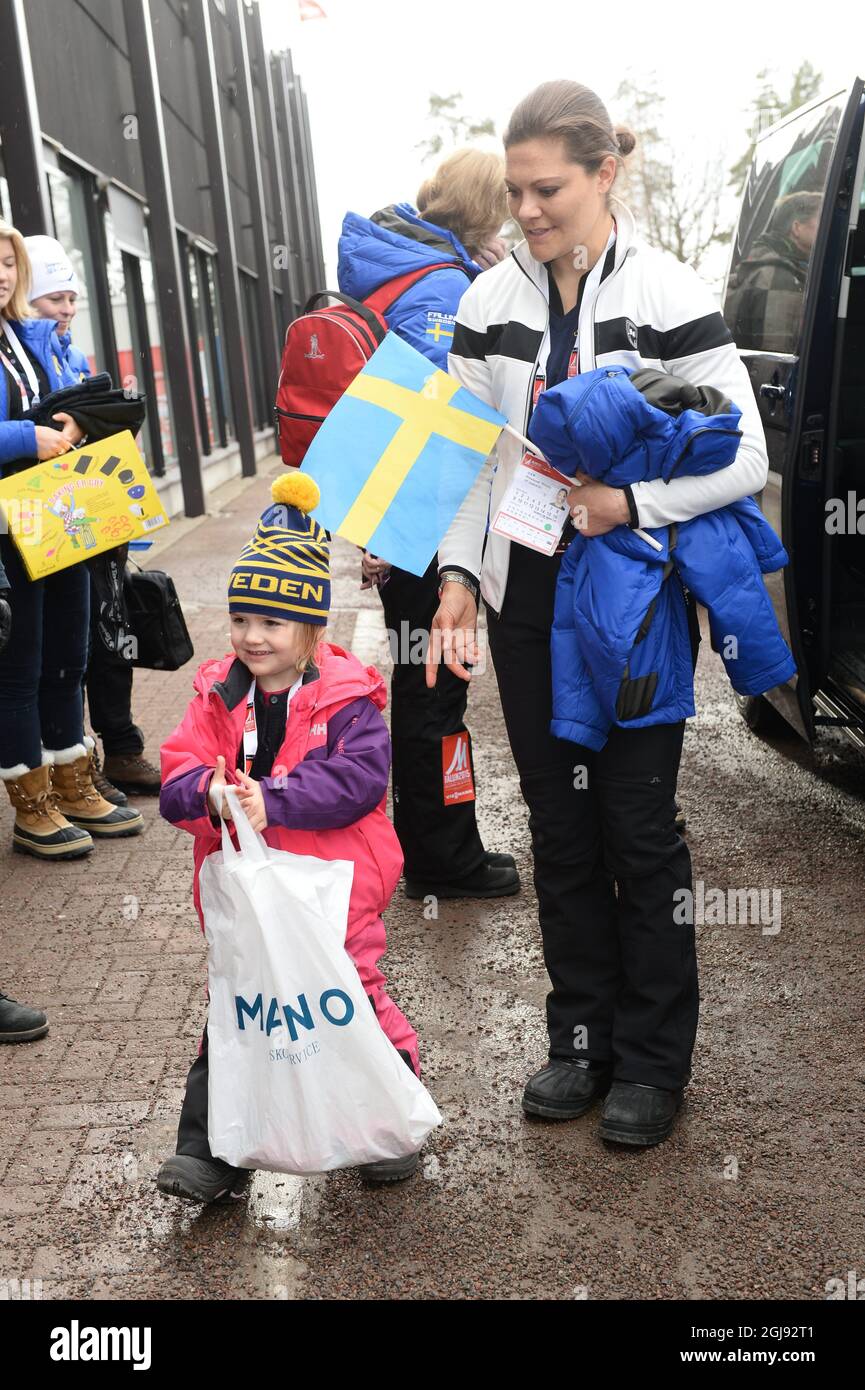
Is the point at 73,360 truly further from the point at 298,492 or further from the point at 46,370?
the point at 298,492

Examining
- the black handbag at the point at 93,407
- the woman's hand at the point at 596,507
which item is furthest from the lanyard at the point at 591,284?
the black handbag at the point at 93,407

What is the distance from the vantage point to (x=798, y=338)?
473 centimetres

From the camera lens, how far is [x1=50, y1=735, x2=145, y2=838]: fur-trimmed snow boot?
5434 mm

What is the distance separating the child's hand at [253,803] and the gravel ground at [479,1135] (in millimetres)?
879

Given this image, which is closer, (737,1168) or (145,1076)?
(737,1168)

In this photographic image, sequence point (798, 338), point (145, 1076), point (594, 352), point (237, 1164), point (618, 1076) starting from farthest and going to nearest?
point (798, 338)
point (145, 1076)
point (618, 1076)
point (594, 352)
point (237, 1164)

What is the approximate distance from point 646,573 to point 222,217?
59.0ft

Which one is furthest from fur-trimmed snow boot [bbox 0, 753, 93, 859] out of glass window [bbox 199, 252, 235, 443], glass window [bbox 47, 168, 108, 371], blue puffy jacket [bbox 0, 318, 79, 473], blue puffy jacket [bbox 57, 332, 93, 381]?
glass window [bbox 199, 252, 235, 443]

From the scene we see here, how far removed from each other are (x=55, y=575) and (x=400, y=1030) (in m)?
2.78

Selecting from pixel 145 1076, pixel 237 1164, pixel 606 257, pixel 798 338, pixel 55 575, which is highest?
pixel 606 257

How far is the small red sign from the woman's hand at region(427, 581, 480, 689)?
1.36 m

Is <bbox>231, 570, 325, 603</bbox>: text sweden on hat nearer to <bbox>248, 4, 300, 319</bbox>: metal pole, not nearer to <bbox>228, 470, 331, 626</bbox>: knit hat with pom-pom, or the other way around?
<bbox>228, 470, 331, 626</bbox>: knit hat with pom-pom

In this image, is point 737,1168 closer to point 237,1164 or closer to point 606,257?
point 237,1164

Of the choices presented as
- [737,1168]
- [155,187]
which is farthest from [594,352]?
[155,187]
